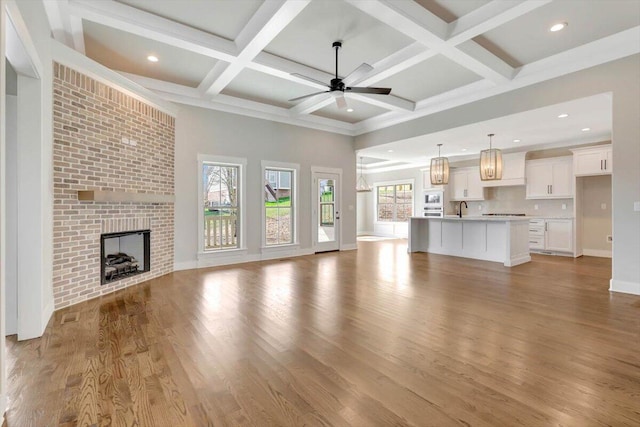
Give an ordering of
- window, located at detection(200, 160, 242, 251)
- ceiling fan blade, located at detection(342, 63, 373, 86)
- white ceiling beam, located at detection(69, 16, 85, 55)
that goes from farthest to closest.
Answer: window, located at detection(200, 160, 242, 251)
ceiling fan blade, located at detection(342, 63, 373, 86)
white ceiling beam, located at detection(69, 16, 85, 55)

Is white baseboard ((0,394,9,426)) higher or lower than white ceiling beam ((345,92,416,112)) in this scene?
lower

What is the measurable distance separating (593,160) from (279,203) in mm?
6975

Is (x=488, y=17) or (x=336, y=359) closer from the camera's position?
(x=336, y=359)

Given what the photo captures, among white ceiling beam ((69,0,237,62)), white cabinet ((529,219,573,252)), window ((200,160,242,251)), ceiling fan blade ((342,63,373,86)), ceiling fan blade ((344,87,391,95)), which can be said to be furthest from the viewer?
white cabinet ((529,219,573,252))

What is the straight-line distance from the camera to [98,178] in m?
3.97

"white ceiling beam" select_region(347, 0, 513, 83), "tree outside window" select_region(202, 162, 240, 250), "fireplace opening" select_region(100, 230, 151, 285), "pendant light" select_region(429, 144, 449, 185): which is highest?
"white ceiling beam" select_region(347, 0, 513, 83)

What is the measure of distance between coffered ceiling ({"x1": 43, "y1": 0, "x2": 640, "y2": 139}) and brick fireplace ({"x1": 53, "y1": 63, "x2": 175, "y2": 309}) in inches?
27.8

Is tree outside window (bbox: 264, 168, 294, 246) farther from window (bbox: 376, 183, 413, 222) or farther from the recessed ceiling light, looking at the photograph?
window (bbox: 376, 183, 413, 222)

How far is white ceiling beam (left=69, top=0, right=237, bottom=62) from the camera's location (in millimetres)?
3275

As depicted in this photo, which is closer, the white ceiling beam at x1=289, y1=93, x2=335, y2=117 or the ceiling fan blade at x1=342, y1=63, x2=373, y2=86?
the ceiling fan blade at x1=342, y1=63, x2=373, y2=86

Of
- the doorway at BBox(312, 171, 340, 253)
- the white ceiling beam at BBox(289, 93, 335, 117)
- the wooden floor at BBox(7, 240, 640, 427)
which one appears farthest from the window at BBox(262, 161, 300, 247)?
the wooden floor at BBox(7, 240, 640, 427)

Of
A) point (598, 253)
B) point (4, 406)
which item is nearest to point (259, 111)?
point (4, 406)

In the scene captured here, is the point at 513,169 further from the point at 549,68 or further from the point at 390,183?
the point at 390,183

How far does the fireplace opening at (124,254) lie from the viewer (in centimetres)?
413
